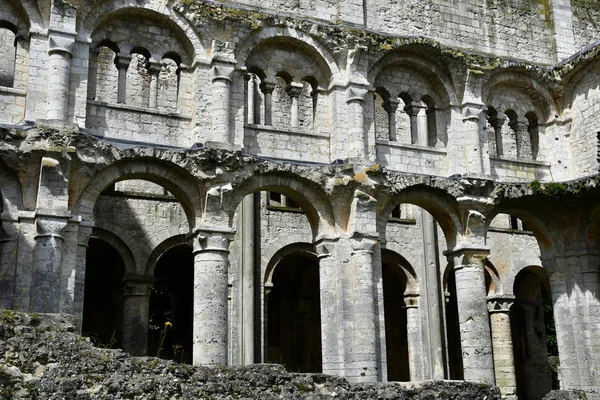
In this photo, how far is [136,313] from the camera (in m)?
18.8

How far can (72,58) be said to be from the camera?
14.2 meters

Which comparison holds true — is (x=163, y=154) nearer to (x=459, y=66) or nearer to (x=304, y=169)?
(x=304, y=169)

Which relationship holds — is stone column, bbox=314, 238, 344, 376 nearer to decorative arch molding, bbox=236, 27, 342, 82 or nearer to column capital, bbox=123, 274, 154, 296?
decorative arch molding, bbox=236, 27, 342, 82

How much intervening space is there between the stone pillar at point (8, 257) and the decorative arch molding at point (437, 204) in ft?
24.2

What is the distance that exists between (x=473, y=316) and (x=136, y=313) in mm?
8194

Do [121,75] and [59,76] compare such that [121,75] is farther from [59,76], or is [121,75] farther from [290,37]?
→ [290,37]

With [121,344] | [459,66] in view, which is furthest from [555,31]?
[121,344]

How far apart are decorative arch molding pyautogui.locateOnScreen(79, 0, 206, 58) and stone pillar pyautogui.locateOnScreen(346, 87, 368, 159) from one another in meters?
3.28

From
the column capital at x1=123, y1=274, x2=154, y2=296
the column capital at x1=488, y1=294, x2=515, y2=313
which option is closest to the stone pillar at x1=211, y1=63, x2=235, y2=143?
the column capital at x1=123, y1=274, x2=154, y2=296

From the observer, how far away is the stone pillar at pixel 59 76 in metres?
13.7

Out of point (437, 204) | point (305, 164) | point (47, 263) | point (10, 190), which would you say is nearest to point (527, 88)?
point (437, 204)

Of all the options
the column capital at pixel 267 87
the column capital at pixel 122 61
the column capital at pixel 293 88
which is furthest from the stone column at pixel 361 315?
the column capital at pixel 122 61

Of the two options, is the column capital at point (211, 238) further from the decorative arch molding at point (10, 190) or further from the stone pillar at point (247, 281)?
the stone pillar at point (247, 281)

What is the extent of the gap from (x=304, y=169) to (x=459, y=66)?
4.79 meters
